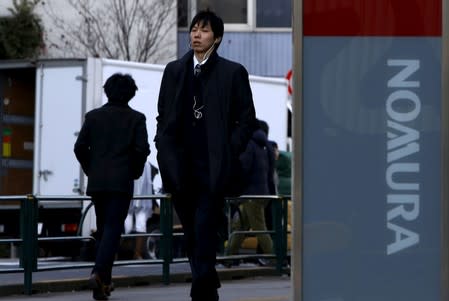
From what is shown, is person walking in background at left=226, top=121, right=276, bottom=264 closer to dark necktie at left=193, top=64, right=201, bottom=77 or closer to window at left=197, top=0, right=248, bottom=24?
dark necktie at left=193, top=64, right=201, bottom=77

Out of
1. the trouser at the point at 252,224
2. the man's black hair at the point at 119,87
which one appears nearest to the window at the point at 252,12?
the trouser at the point at 252,224

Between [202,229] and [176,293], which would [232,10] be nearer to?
[176,293]

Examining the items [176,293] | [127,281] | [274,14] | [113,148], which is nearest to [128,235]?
[127,281]

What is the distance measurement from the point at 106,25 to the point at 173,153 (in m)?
25.6

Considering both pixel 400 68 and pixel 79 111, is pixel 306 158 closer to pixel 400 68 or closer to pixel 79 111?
pixel 400 68

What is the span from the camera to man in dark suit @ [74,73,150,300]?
1179 cm

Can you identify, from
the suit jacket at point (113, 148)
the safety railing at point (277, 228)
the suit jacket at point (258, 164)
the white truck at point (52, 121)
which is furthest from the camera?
the white truck at point (52, 121)

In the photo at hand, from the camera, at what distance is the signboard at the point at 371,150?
23.1ft

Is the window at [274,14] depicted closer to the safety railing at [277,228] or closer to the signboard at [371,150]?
the safety railing at [277,228]

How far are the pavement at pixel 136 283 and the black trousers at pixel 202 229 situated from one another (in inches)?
131

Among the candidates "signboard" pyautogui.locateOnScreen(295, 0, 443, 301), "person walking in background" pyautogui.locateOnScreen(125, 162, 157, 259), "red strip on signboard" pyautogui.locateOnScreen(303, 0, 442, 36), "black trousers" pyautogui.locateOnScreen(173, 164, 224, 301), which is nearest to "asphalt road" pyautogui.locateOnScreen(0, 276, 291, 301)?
"black trousers" pyautogui.locateOnScreen(173, 164, 224, 301)

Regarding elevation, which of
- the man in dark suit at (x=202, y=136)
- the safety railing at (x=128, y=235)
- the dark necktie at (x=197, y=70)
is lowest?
the safety railing at (x=128, y=235)

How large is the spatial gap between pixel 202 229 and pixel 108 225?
3156mm

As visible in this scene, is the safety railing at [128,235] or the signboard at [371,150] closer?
the signboard at [371,150]
